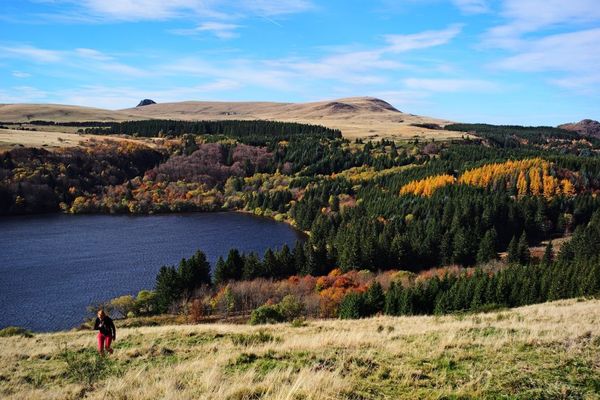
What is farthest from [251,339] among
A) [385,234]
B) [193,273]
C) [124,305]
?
[385,234]

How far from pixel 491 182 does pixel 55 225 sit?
13507cm

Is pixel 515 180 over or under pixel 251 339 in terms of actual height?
over

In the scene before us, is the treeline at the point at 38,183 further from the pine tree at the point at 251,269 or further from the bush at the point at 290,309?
the bush at the point at 290,309

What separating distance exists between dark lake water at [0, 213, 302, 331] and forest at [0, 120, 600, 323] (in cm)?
1106

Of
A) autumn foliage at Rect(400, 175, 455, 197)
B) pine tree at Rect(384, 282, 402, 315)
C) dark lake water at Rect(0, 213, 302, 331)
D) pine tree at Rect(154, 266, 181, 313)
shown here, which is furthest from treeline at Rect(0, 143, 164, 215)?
pine tree at Rect(384, 282, 402, 315)

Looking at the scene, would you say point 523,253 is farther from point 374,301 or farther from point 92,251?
point 92,251

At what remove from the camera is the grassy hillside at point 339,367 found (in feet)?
39.0

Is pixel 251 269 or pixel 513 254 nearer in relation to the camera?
pixel 251 269

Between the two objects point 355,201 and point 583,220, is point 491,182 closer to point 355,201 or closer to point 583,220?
point 583,220

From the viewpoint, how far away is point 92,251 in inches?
4419

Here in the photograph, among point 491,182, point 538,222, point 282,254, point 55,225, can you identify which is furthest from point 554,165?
point 55,225

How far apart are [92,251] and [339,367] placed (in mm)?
109949

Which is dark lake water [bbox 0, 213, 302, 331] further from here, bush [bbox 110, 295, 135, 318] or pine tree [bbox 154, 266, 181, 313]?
pine tree [bbox 154, 266, 181, 313]

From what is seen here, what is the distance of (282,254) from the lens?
289ft
